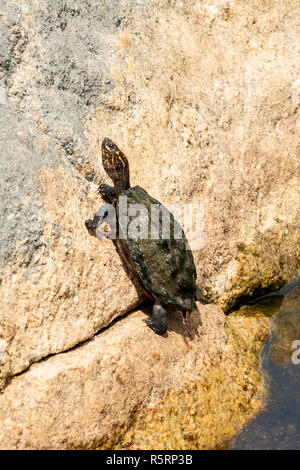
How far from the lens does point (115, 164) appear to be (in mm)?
4652

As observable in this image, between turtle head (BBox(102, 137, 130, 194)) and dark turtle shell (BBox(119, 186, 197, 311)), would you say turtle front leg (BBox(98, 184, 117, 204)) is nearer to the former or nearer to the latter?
turtle head (BBox(102, 137, 130, 194))

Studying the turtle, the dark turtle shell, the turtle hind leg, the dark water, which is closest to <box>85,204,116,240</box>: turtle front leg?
the turtle

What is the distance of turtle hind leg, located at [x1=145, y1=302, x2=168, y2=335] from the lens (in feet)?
14.6

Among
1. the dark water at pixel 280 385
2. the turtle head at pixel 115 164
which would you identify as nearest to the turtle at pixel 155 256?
the turtle head at pixel 115 164

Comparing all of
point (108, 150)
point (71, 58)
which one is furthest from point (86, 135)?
point (71, 58)

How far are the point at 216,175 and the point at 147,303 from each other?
1569 millimetres

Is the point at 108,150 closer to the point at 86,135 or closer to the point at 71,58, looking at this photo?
the point at 86,135

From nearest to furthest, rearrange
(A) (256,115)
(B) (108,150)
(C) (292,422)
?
(C) (292,422) → (B) (108,150) → (A) (256,115)

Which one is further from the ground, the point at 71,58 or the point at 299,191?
the point at 71,58

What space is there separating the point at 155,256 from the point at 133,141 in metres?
1.28

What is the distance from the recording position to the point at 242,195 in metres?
5.71

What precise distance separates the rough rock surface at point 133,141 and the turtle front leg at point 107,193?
8 centimetres

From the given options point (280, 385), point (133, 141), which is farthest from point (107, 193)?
point (280, 385)

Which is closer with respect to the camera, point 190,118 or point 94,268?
point 94,268
